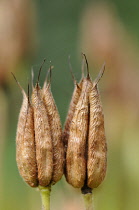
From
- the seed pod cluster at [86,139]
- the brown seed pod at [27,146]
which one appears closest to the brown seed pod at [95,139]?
the seed pod cluster at [86,139]

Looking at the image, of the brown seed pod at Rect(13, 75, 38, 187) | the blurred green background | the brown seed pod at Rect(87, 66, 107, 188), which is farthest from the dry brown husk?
the blurred green background

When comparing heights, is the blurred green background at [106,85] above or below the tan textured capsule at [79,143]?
above

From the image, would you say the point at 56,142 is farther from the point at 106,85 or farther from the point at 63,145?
the point at 106,85

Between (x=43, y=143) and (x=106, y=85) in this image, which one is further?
(x=106, y=85)

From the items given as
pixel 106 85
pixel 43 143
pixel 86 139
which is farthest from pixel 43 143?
pixel 106 85

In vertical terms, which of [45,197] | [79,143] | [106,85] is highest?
[106,85]

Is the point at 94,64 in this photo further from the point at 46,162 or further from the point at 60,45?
the point at 60,45

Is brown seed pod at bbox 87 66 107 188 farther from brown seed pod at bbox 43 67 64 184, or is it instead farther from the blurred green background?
the blurred green background

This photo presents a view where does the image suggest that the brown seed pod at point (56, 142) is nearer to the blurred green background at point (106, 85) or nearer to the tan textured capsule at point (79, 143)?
the tan textured capsule at point (79, 143)
